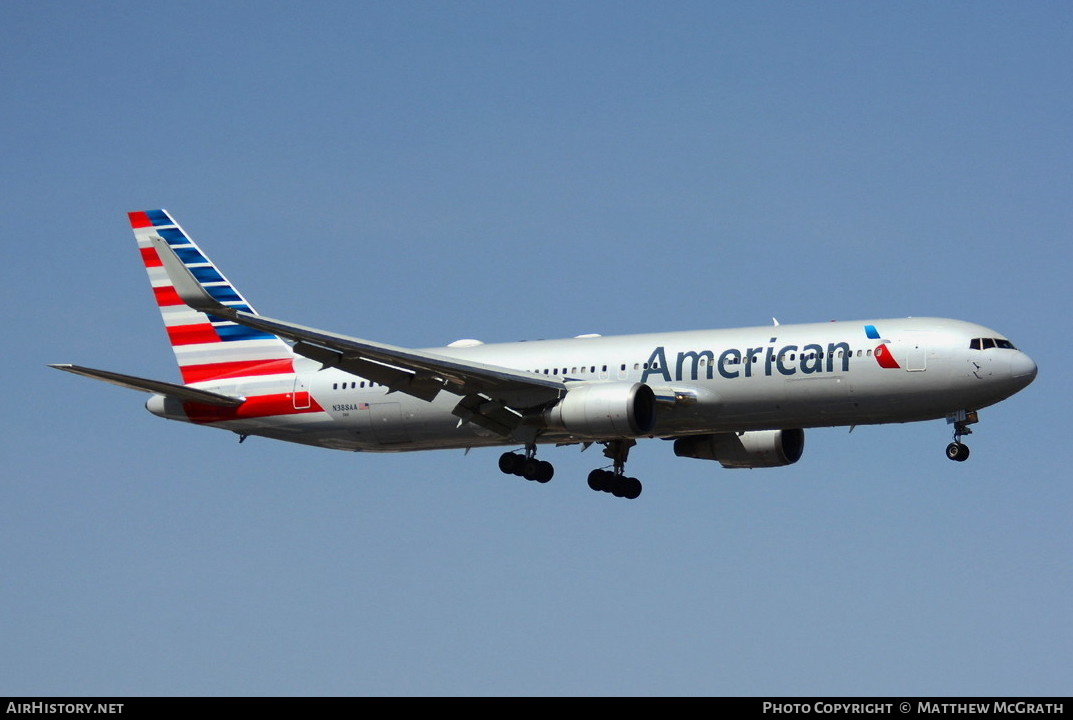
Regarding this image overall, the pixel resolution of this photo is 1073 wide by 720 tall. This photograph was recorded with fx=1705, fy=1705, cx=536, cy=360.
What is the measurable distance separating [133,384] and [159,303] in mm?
7914

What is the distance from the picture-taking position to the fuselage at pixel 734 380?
50375 mm

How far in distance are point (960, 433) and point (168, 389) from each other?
26.0m

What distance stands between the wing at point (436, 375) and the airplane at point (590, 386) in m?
0.06

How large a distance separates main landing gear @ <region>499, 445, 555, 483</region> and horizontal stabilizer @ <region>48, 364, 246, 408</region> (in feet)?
33.0

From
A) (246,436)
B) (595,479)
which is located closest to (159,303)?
(246,436)

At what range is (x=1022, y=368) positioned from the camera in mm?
50344

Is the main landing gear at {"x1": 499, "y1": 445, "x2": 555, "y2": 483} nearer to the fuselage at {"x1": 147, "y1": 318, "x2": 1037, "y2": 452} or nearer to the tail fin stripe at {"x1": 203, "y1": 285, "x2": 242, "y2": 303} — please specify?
the fuselage at {"x1": 147, "y1": 318, "x2": 1037, "y2": 452}

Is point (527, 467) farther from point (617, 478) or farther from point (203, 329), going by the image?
point (203, 329)

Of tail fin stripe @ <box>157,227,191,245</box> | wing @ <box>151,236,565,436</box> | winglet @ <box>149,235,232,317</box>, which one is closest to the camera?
winglet @ <box>149,235,232,317</box>

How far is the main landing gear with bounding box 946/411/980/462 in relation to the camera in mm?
50844

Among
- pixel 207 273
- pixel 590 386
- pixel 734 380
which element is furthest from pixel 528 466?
pixel 207 273

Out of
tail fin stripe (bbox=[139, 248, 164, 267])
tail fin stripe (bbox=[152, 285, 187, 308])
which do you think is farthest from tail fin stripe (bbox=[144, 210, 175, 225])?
tail fin stripe (bbox=[152, 285, 187, 308])

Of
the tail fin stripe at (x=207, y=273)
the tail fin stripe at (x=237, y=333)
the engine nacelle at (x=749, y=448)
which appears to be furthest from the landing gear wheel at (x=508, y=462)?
the tail fin stripe at (x=207, y=273)
